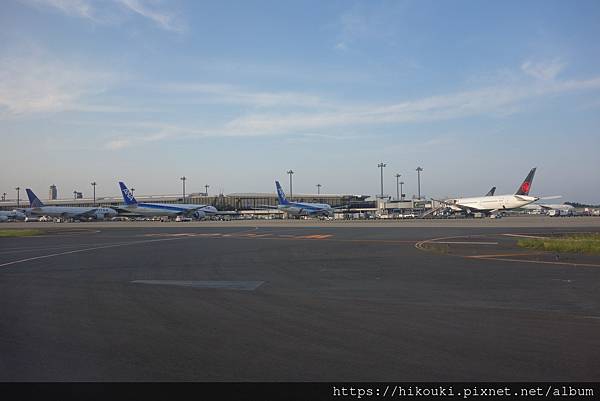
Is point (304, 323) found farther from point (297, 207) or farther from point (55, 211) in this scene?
point (55, 211)

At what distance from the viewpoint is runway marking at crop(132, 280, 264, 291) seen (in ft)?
47.1

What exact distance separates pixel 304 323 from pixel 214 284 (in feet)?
19.3

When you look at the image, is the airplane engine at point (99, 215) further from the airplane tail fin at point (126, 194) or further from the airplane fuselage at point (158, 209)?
the airplane tail fin at point (126, 194)

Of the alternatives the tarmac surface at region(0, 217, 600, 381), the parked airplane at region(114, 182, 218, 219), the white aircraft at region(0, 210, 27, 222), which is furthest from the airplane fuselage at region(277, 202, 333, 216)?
the tarmac surface at region(0, 217, 600, 381)

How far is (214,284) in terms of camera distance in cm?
1499

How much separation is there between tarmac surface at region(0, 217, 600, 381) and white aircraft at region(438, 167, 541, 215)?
78.9 metres

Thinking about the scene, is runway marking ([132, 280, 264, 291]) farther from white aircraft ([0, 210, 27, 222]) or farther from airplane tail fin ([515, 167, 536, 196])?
white aircraft ([0, 210, 27, 222])

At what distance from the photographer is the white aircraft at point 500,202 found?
92438 millimetres

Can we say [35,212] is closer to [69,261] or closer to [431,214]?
[431,214]

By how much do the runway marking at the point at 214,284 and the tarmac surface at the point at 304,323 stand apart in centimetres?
6

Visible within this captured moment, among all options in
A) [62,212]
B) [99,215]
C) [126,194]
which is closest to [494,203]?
[126,194]

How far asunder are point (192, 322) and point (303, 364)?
11.3 ft

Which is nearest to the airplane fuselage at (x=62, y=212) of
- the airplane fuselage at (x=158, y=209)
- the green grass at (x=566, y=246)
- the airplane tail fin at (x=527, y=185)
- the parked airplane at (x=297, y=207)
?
the airplane fuselage at (x=158, y=209)

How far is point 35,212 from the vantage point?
332 feet
